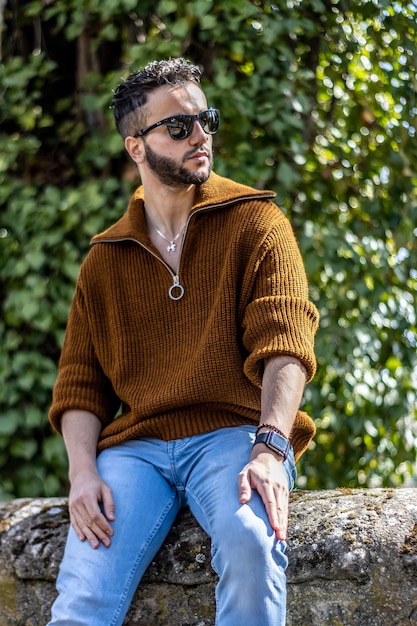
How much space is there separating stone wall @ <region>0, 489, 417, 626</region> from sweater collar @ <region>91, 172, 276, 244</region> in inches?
28.5

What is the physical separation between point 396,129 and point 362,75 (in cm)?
32

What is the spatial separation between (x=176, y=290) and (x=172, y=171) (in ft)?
0.99

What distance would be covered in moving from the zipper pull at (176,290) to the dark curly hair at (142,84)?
1.41 feet

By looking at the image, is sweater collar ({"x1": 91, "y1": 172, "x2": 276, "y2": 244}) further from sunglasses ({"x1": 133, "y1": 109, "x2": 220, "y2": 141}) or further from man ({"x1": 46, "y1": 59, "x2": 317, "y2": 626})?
sunglasses ({"x1": 133, "y1": 109, "x2": 220, "y2": 141})

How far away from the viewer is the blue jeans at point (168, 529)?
1630 millimetres

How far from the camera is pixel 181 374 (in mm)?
2006

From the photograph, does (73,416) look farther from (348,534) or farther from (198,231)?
(348,534)

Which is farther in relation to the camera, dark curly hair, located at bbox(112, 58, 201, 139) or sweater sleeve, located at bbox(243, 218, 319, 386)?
dark curly hair, located at bbox(112, 58, 201, 139)

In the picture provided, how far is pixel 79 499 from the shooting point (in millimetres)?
1986

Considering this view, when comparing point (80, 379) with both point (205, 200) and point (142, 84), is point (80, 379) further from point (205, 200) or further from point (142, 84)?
point (142, 84)

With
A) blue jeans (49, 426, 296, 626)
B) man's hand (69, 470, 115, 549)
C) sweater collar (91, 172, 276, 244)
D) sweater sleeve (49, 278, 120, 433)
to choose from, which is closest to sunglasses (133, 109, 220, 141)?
sweater collar (91, 172, 276, 244)

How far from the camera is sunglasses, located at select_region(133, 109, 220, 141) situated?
2104mm

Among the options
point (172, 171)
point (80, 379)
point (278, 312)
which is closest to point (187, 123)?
point (172, 171)

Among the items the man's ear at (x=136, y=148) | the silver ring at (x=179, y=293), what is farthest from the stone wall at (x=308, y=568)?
the man's ear at (x=136, y=148)
